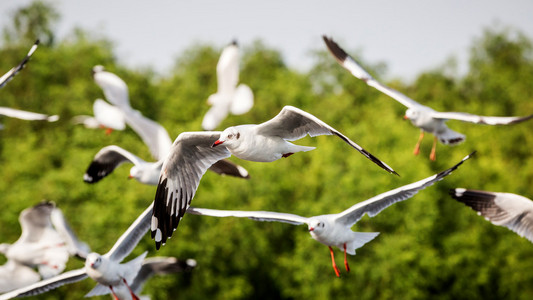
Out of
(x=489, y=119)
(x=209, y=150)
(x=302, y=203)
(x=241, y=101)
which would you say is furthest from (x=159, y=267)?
(x=302, y=203)

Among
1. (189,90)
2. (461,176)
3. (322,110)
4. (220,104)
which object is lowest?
(189,90)

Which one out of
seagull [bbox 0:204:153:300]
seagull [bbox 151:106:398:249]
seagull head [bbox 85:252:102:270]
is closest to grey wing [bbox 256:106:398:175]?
seagull [bbox 151:106:398:249]

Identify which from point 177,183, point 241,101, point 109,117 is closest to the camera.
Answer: point 177,183

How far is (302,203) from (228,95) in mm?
17650

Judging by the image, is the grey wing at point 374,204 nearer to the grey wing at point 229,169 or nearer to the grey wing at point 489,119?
the grey wing at point 489,119

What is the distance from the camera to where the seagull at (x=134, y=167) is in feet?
38.5

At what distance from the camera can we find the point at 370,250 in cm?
3022

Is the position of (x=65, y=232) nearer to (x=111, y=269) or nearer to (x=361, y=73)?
(x=111, y=269)

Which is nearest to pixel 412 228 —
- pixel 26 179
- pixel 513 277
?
pixel 513 277

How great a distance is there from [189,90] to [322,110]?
11400mm

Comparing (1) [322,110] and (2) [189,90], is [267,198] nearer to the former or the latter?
(1) [322,110]

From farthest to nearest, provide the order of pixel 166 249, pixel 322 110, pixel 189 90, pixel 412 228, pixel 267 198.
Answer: pixel 189 90 < pixel 322 110 < pixel 267 198 < pixel 412 228 < pixel 166 249

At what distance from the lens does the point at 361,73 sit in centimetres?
1219

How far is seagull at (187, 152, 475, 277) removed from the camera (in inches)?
383
